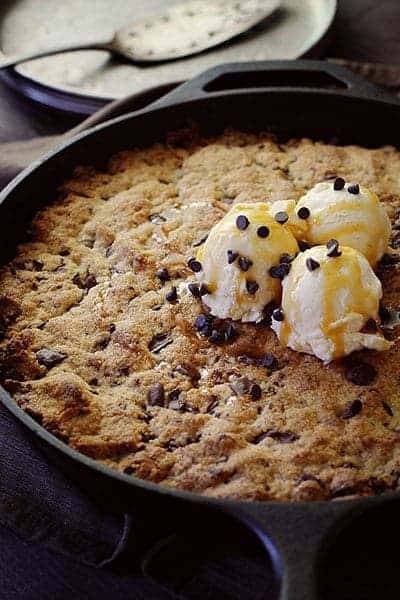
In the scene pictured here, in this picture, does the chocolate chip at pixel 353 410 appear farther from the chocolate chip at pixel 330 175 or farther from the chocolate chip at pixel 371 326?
the chocolate chip at pixel 330 175

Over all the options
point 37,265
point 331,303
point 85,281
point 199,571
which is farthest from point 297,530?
point 37,265

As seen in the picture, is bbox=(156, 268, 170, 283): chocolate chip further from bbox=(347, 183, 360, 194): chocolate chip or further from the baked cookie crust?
bbox=(347, 183, 360, 194): chocolate chip

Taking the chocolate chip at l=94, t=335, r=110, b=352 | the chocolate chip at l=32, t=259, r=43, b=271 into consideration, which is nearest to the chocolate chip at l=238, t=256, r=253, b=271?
the chocolate chip at l=94, t=335, r=110, b=352

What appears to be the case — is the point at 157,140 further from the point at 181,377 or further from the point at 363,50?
the point at 363,50

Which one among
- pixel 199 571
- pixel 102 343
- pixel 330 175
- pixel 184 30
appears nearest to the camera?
pixel 199 571

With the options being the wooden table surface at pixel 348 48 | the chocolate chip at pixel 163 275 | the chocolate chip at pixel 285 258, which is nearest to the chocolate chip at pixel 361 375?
the chocolate chip at pixel 285 258

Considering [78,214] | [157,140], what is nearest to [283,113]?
[157,140]

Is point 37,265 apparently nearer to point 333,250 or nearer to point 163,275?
point 163,275
